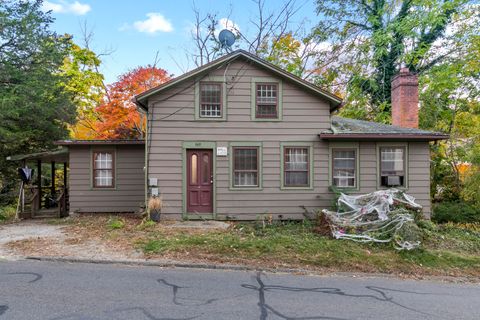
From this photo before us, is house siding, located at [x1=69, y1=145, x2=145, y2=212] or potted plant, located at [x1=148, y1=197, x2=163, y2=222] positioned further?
house siding, located at [x1=69, y1=145, x2=145, y2=212]

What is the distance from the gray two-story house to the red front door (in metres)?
0.03

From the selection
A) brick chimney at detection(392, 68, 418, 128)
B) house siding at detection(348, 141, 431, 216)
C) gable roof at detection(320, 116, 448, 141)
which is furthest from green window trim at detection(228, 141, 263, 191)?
brick chimney at detection(392, 68, 418, 128)

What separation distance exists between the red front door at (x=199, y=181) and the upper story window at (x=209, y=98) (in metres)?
1.28

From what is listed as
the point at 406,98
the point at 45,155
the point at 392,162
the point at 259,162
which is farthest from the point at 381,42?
the point at 45,155

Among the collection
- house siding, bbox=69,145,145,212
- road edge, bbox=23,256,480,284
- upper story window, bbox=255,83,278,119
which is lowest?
road edge, bbox=23,256,480,284

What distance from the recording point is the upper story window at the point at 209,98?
1110 centimetres

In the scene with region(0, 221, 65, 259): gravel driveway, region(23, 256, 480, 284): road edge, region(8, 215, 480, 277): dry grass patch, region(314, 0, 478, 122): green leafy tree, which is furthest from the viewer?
region(314, 0, 478, 122): green leafy tree

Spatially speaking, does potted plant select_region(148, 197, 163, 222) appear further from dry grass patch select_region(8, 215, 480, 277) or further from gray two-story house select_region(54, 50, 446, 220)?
dry grass patch select_region(8, 215, 480, 277)

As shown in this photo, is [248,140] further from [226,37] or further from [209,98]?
[226,37]

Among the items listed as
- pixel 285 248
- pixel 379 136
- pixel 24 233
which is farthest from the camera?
pixel 379 136

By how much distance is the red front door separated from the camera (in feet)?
36.3

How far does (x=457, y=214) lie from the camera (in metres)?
12.0

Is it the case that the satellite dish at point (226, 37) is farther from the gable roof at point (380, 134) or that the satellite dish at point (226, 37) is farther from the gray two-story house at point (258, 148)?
the gable roof at point (380, 134)

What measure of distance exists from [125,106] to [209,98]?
12.8 m
